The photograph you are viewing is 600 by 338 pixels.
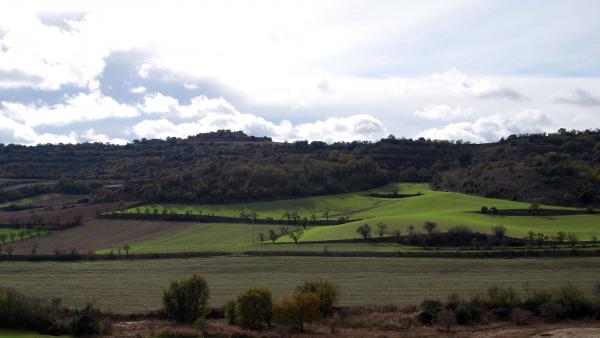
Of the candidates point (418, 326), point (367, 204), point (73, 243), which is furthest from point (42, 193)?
point (418, 326)

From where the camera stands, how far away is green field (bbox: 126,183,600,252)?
9575 cm

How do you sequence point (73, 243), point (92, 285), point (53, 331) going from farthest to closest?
→ point (73, 243) → point (92, 285) → point (53, 331)

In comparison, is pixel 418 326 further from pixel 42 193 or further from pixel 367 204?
pixel 42 193

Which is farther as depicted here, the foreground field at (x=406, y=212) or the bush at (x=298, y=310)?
the foreground field at (x=406, y=212)

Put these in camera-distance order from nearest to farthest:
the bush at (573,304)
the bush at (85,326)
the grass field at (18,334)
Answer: the grass field at (18,334), the bush at (85,326), the bush at (573,304)

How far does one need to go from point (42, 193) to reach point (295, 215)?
74221mm

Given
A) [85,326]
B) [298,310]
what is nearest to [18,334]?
[85,326]

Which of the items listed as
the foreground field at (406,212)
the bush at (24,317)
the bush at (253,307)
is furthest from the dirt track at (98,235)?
the bush at (253,307)

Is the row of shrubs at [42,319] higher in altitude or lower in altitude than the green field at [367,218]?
lower

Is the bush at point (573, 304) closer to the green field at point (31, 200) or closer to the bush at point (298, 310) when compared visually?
the bush at point (298, 310)

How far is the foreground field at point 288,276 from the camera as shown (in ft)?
196

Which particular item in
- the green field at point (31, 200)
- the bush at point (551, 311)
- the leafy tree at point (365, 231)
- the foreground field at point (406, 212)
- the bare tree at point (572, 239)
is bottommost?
the bush at point (551, 311)

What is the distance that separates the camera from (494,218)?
4333 inches

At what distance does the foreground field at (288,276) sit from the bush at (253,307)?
23.6 ft
